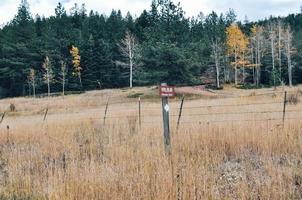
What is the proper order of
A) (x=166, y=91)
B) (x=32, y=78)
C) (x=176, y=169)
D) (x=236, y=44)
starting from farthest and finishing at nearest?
(x=236, y=44)
(x=32, y=78)
(x=166, y=91)
(x=176, y=169)

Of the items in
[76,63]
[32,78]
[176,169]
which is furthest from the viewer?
[76,63]

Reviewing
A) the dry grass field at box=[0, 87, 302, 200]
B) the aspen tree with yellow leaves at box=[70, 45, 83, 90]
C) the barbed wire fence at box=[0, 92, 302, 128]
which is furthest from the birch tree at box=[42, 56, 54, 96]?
the dry grass field at box=[0, 87, 302, 200]

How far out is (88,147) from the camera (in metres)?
9.17

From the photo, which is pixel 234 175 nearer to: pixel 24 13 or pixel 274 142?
pixel 274 142

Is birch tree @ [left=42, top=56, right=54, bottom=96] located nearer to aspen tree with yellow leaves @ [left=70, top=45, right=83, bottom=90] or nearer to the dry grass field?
aspen tree with yellow leaves @ [left=70, top=45, right=83, bottom=90]

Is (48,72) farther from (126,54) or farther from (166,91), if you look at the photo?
(166,91)

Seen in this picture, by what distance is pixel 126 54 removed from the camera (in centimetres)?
7225

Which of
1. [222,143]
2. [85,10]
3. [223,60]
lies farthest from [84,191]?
[85,10]

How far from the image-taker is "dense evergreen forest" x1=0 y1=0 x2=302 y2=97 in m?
65.4

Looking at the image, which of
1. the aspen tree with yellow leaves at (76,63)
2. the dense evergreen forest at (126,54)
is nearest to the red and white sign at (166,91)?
the dense evergreen forest at (126,54)

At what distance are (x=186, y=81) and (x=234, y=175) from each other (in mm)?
47501

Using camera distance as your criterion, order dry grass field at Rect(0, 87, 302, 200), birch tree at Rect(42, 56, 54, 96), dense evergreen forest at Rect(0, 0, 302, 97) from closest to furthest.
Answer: dry grass field at Rect(0, 87, 302, 200)
dense evergreen forest at Rect(0, 0, 302, 97)
birch tree at Rect(42, 56, 54, 96)

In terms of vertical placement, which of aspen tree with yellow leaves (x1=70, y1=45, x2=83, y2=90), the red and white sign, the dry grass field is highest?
aspen tree with yellow leaves (x1=70, y1=45, x2=83, y2=90)

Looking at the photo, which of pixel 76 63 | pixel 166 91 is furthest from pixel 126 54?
pixel 166 91
